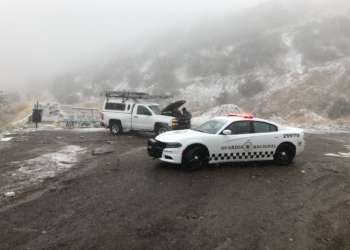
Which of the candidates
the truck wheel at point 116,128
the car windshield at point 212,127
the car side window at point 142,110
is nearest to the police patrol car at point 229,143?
the car windshield at point 212,127

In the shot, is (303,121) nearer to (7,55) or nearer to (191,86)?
(191,86)

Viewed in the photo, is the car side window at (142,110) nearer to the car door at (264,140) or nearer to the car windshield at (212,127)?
the car windshield at (212,127)

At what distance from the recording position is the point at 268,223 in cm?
452

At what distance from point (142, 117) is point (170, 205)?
9.43 m

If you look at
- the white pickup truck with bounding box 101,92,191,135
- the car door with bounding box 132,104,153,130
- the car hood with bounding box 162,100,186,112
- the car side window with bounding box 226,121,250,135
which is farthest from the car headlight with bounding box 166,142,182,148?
the car door with bounding box 132,104,153,130

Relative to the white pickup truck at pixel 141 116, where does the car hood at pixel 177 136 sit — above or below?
below

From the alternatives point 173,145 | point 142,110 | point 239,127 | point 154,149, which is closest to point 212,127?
point 239,127

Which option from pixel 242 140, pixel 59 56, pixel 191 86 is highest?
pixel 59 56

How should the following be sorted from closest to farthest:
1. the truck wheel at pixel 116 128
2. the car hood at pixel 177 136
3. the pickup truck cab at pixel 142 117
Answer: the car hood at pixel 177 136
the pickup truck cab at pixel 142 117
the truck wheel at pixel 116 128

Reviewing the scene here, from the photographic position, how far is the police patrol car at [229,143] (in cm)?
732

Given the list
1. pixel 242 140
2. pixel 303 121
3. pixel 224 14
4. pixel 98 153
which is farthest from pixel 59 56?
pixel 242 140

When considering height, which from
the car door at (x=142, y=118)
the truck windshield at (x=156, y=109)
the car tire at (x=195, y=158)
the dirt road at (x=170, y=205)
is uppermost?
the truck windshield at (x=156, y=109)

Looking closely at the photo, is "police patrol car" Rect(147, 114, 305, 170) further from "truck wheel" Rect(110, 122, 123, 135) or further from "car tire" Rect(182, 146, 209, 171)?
"truck wheel" Rect(110, 122, 123, 135)

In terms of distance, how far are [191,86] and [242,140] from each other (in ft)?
95.4
